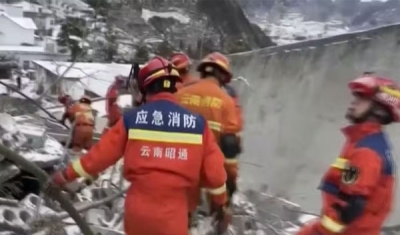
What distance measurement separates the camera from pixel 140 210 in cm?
357

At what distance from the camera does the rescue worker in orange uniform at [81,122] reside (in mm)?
8727

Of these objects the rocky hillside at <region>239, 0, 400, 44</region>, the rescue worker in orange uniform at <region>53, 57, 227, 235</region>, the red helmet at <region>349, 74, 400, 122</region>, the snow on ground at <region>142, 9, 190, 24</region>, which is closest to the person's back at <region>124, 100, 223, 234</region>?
the rescue worker in orange uniform at <region>53, 57, 227, 235</region>

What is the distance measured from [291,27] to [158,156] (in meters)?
21.8

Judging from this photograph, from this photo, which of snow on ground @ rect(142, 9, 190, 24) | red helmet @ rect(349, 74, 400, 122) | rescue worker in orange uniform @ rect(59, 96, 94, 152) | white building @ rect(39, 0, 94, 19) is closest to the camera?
red helmet @ rect(349, 74, 400, 122)

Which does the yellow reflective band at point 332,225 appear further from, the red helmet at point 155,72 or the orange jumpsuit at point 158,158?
the red helmet at point 155,72

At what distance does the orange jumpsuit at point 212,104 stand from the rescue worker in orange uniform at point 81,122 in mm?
4022

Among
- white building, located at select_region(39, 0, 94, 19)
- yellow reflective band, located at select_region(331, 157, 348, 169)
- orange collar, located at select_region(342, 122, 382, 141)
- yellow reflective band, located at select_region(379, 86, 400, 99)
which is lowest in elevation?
yellow reflective band, located at select_region(331, 157, 348, 169)

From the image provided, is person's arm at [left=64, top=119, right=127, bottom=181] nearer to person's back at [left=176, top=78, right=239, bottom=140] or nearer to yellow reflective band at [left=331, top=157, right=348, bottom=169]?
yellow reflective band at [left=331, top=157, right=348, bottom=169]

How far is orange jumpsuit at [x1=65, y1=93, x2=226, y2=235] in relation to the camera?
347 centimetres

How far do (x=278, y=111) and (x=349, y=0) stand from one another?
11.3m

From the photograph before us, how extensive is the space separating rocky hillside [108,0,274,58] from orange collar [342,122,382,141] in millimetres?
25622

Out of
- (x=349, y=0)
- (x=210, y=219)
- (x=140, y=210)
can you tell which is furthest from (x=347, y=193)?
(x=349, y=0)

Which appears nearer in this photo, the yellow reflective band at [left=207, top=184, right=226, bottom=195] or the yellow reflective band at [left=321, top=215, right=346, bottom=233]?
the yellow reflective band at [left=321, top=215, right=346, bottom=233]

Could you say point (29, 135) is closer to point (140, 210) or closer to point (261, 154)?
point (261, 154)
